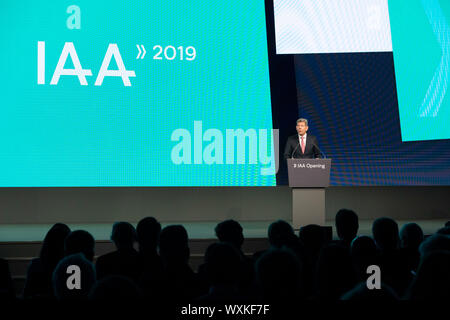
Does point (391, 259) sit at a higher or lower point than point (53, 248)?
lower

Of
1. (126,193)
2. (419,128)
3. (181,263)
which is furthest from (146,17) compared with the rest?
(181,263)

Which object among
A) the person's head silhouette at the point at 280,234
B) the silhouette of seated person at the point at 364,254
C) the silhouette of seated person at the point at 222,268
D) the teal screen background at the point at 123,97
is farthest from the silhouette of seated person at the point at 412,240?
the teal screen background at the point at 123,97

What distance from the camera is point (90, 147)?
6.05 metres

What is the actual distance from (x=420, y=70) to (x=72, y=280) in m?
5.75

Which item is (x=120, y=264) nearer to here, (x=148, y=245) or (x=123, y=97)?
(x=148, y=245)

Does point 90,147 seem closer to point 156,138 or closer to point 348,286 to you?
point 156,138

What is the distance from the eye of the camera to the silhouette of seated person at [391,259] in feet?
8.11

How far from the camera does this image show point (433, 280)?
5.14ft

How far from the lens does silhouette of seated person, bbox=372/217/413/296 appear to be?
247 cm

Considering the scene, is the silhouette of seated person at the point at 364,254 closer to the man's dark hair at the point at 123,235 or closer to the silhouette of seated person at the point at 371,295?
the silhouette of seated person at the point at 371,295

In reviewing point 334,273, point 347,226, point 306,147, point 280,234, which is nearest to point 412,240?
point 347,226

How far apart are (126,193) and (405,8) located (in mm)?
4364

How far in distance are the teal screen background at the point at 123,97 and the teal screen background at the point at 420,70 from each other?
184 centimetres
